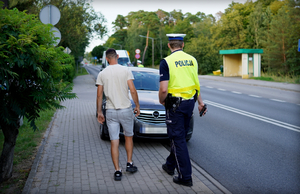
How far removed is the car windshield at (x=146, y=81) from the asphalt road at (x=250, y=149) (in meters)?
1.61

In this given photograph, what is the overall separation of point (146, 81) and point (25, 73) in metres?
4.27

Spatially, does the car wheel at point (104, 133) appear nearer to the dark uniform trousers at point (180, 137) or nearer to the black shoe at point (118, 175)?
the black shoe at point (118, 175)

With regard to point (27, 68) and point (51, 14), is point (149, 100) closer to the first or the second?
point (27, 68)

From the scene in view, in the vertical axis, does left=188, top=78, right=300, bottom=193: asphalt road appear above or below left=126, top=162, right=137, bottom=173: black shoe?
below

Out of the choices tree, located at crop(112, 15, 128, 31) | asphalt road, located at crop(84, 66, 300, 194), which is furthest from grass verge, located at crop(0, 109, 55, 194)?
tree, located at crop(112, 15, 128, 31)

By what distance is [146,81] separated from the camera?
7.94 m

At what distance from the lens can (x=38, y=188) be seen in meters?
4.08

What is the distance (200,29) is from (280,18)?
32014mm

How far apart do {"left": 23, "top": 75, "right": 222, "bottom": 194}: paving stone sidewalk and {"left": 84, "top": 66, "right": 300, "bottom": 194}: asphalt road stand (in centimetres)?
61

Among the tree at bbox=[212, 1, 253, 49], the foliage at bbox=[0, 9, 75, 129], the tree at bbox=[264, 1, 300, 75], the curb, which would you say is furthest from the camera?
the tree at bbox=[212, 1, 253, 49]

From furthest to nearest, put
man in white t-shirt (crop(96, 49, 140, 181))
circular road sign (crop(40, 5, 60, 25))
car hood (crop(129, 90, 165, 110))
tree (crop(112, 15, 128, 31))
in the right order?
tree (crop(112, 15, 128, 31)) → circular road sign (crop(40, 5, 60, 25)) → car hood (crop(129, 90, 165, 110)) → man in white t-shirt (crop(96, 49, 140, 181))

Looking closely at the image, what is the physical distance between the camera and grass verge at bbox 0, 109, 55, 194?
420 cm

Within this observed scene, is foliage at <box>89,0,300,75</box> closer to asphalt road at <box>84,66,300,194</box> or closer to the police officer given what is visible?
asphalt road at <box>84,66,300,194</box>

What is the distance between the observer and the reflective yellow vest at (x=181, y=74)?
4.29 meters
